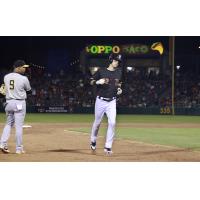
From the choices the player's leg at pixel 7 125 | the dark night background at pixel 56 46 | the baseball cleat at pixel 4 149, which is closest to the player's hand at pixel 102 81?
the player's leg at pixel 7 125

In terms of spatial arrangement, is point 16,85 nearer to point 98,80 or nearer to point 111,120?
point 98,80

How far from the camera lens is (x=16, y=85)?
10.6 m

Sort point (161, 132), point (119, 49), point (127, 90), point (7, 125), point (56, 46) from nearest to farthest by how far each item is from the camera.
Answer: point (7, 125) → point (161, 132) → point (127, 90) → point (119, 49) → point (56, 46)

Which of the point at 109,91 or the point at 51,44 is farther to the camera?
the point at 51,44

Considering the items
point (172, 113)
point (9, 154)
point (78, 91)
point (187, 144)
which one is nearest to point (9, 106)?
point (9, 154)

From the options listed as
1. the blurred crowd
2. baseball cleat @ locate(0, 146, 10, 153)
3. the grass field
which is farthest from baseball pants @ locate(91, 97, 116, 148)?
the blurred crowd

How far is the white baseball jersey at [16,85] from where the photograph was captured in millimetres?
10648

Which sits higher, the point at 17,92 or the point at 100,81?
the point at 100,81

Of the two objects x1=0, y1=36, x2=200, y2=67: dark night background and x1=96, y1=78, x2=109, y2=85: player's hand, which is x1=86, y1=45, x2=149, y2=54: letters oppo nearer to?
x1=0, y1=36, x2=200, y2=67: dark night background

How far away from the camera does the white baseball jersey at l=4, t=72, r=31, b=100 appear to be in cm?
1065

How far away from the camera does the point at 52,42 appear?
46.1 m

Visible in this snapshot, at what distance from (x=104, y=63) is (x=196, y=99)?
9.22 m

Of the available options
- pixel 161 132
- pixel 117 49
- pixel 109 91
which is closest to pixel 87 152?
pixel 109 91
